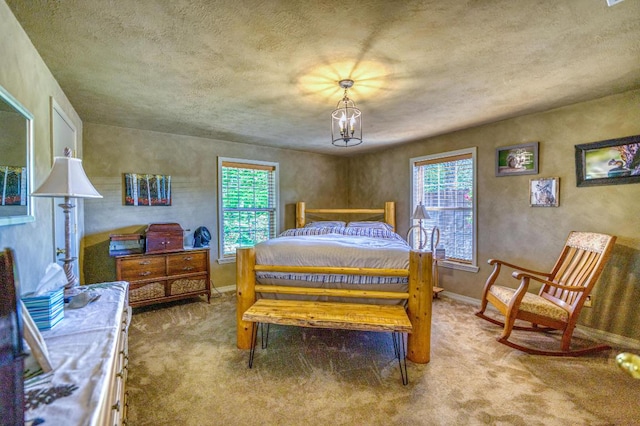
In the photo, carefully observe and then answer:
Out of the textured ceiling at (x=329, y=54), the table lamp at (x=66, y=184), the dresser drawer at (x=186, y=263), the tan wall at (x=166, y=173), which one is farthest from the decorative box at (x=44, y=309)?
the tan wall at (x=166, y=173)

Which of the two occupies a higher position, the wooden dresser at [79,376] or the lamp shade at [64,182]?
the lamp shade at [64,182]

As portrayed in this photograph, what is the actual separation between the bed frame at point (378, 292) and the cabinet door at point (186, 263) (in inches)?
58.8

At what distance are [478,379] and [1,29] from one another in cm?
368

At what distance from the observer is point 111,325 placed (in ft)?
4.42

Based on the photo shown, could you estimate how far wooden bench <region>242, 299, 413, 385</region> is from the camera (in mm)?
2146

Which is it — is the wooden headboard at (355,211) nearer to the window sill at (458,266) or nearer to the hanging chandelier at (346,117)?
the window sill at (458,266)

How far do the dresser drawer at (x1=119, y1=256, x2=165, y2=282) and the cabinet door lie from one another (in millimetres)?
102

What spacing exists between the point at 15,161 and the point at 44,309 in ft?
2.76

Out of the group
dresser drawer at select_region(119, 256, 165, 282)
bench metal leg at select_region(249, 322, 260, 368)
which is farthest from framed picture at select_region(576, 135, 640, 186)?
dresser drawer at select_region(119, 256, 165, 282)

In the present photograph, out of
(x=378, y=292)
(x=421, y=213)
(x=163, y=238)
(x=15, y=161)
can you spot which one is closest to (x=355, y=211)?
(x=421, y=213)

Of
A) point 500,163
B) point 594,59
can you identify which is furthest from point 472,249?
point 594,59

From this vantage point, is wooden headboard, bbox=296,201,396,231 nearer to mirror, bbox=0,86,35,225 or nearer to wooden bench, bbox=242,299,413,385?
wooden bench, bbox=242,299,413,385

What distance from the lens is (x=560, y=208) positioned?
10.4ft

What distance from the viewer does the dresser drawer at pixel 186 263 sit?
12.1ft
